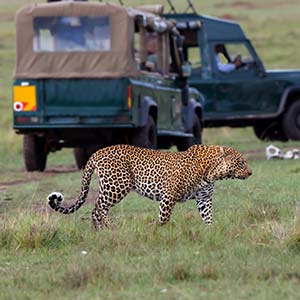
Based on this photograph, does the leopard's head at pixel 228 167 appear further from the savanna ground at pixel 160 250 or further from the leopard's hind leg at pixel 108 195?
the leopard's hind leg at pixel 108 195

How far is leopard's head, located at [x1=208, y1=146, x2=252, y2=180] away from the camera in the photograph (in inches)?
452

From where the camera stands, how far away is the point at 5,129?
2827cm

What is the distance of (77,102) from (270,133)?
8765mm

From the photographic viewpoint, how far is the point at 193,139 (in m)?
22.0

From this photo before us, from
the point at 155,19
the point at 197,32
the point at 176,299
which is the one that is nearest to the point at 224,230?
the point at 176,299

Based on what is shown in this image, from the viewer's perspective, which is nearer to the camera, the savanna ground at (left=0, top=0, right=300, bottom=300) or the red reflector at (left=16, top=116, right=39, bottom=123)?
the savanna ground at (left=0, top=0, right=300, bottom=300)

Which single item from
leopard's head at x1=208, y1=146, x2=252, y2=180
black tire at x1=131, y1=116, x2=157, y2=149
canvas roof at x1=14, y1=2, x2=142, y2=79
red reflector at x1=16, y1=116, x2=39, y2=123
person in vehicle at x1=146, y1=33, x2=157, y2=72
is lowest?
black tire at x1=131, y1=116, x2=157, y2=149

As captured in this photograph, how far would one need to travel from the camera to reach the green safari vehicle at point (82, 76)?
1828 centimetres

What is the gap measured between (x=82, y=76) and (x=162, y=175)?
716cm

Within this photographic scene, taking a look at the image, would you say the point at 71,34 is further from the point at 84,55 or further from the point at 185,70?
the point at 185,70

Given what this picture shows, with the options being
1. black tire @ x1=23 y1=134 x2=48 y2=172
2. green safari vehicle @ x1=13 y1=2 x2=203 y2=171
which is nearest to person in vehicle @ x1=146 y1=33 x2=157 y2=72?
green safari vehicle @ x1=13 y1=2 x2=203 y2=171

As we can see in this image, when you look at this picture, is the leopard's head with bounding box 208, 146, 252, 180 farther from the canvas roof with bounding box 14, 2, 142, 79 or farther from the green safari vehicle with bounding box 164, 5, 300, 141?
the green safari vehicle with bounding box 164, 5, 300, 141

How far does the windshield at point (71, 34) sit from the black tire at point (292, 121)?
7501 millimetres

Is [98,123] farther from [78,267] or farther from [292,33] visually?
[292,33]
